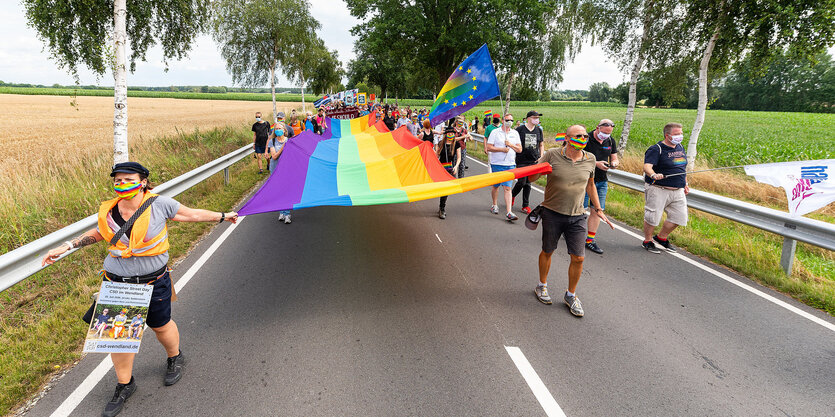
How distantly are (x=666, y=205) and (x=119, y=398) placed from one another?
708 centimetres

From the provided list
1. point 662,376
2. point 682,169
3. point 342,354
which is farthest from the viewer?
point 682,169

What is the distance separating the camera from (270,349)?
344cm

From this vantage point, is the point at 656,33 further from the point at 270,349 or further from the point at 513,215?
the point at 270,349

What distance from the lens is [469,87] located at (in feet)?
22.9

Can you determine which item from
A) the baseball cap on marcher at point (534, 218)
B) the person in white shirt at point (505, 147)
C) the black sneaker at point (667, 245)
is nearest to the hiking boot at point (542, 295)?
the baseball cap on marcher at point (534, 218)

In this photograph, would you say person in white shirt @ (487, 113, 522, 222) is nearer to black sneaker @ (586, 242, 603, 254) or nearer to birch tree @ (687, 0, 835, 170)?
black sneaker @ (586, 242, 603, 254)

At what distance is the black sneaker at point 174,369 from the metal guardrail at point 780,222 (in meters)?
7.10

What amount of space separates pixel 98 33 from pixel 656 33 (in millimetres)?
15222

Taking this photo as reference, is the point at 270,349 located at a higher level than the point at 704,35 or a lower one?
lower

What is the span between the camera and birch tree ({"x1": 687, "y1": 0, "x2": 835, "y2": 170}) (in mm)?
7840

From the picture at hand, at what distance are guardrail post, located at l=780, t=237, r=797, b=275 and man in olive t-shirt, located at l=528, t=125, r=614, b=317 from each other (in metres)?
3.18

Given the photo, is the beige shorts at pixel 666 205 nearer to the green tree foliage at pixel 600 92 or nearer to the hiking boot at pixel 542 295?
the hiking boot at pixel 542 295

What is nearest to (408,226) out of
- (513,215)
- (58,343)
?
(513,215)

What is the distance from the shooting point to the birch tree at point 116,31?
284 inches
